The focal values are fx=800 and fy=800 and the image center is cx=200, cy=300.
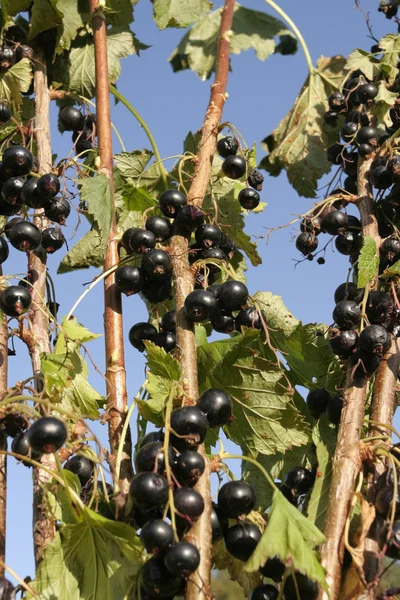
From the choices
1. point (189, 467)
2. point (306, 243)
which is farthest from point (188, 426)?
point (306, 243)

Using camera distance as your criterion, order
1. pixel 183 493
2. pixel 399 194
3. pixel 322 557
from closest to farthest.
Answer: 1. pixel 183 493
2. pixel 322 557
3. pixel 399 194

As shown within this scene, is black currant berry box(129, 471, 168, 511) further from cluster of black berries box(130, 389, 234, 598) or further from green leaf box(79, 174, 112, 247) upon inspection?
green leaf box(79, 174, 112, 247)

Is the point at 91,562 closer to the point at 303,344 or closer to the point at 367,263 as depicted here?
the point at 303,344

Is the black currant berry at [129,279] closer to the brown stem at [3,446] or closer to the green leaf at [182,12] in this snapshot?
the brown stem at [3,446]

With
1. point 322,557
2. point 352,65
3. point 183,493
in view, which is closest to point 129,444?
point 183,493

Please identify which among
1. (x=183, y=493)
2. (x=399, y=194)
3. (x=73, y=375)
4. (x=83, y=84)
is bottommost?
(x=183, y=493)

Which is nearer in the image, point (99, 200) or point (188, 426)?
point (188, 426)

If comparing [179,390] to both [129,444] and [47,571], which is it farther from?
[47,571]
